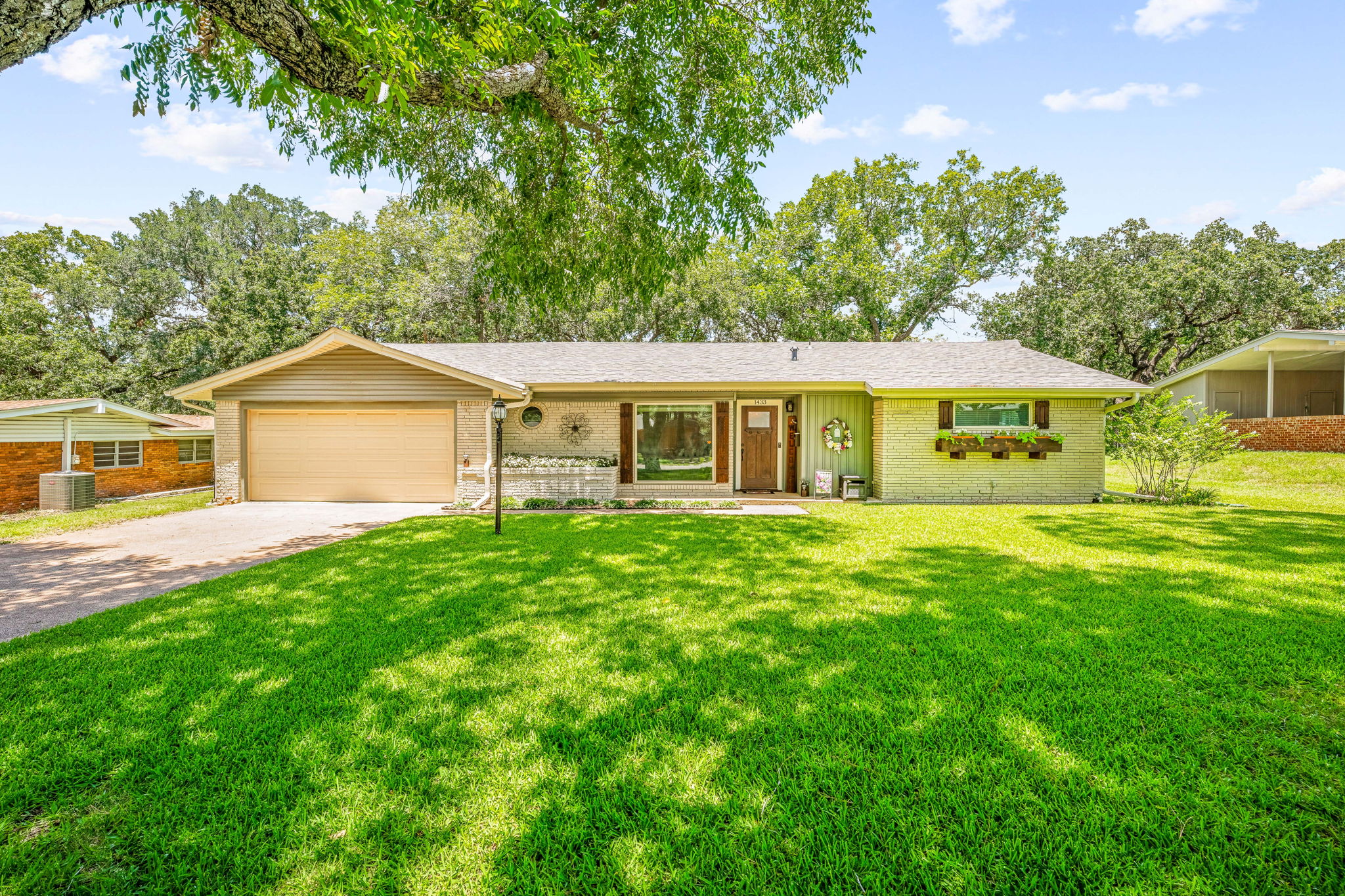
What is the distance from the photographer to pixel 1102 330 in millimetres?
24641

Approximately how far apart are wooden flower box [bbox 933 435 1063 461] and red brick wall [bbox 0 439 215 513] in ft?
52.1

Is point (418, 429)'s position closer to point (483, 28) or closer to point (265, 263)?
point (483, 28)

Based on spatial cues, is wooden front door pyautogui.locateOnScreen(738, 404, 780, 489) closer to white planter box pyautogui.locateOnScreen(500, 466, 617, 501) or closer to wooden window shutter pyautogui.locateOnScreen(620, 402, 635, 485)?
wooden window shutter pyautogui.locateOnScreen(620, 402, 635, 485)

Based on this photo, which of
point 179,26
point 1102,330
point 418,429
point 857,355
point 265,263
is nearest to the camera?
point 179,26

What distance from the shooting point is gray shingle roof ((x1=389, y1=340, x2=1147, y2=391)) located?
38.0 ft

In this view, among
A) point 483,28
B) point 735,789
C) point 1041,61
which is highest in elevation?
point 1041,61

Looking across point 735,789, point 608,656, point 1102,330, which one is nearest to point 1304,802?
point 735,789

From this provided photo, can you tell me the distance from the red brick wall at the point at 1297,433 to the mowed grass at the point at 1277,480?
52 cm

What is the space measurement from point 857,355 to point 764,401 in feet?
11.2

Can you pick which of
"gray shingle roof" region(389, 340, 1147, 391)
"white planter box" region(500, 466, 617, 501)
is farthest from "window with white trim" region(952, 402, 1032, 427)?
"white planter box" region(500, 466, 617, 501)

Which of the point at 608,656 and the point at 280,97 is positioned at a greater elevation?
the point at 280,97

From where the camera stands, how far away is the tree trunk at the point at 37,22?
212 centimetres

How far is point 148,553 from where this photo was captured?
6.89 m

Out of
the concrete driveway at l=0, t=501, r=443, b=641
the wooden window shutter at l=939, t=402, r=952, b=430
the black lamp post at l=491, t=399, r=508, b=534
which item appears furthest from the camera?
the wooden window shutter at l=939, t=402, r=952, b=430
